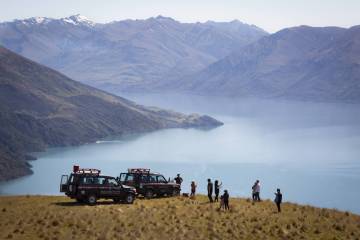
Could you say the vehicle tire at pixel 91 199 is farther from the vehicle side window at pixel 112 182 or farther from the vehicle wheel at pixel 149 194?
the vehicle wheel at pixel 149 194

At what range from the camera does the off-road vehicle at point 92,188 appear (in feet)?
140

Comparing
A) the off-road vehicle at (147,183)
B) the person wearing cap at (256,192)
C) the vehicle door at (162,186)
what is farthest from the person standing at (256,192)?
the vehicle door at (162,186)

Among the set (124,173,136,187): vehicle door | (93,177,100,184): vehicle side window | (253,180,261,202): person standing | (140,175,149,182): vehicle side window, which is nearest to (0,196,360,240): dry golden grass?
(93,177,100,184): vehicle side window

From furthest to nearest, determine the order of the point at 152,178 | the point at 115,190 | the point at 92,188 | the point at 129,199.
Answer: the point at 152,178 < the point at 129,199 < the point at 115,190 < the point at 92,188

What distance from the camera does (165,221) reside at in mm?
37125

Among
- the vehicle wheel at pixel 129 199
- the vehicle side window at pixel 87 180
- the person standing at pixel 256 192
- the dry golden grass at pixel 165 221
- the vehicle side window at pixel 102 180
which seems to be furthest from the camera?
the person standing at pixel 256 192

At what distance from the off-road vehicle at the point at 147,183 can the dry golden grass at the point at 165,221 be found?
14.8ft

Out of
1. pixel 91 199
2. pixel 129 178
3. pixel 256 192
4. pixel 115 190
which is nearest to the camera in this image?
pixel 91 199

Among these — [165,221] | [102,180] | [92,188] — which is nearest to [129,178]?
[102,180]

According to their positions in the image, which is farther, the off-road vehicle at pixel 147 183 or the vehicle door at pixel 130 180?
the off-road vehicle at pixel 147 183

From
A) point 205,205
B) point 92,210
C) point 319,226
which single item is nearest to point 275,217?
point 319,226

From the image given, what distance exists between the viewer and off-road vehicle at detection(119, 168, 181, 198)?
1925 inches

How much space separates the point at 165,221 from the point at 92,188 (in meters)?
8.27

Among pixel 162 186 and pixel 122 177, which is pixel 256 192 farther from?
pixel 122 177
